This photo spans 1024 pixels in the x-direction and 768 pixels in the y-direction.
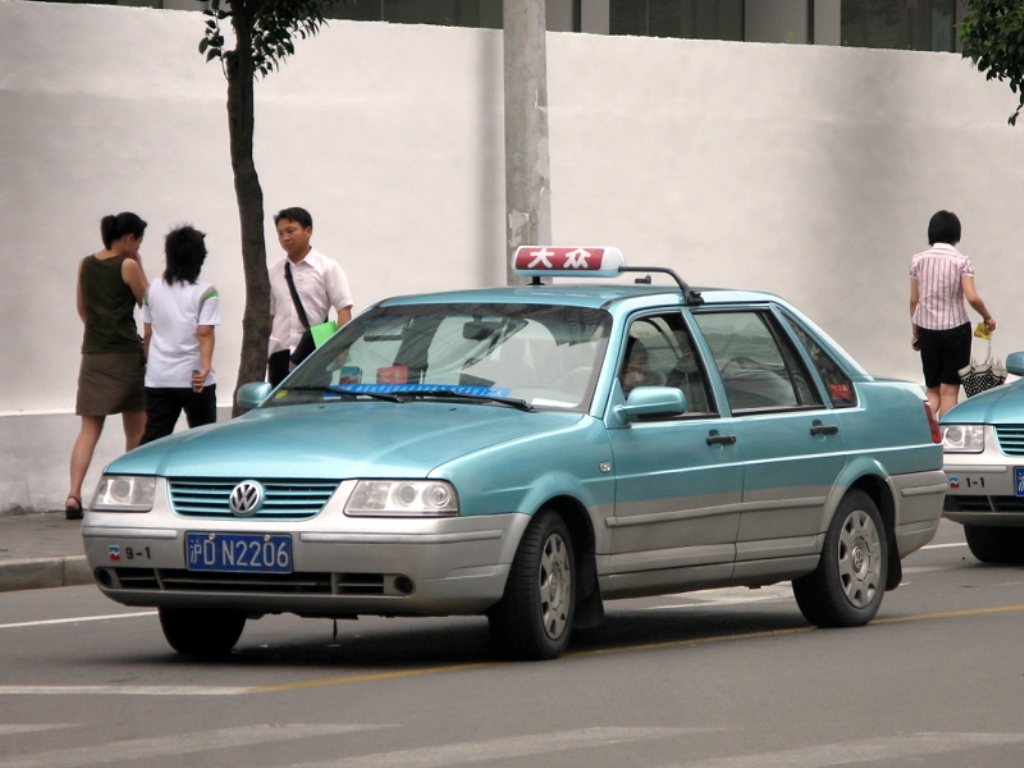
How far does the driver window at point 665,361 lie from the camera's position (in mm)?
8812

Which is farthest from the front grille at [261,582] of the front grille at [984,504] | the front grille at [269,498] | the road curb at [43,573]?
the front grille at [984,504]

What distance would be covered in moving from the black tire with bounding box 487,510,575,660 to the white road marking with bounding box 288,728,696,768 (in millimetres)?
1319

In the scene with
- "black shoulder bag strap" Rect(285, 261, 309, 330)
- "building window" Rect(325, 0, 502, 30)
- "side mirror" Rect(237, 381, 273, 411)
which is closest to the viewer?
"side mirror" Rect(237, 381, 273, 411)

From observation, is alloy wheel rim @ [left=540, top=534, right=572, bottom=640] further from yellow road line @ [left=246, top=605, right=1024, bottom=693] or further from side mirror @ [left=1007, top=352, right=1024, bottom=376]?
side mirror @ [left=1007, top=352, right=1024, bottom=376]

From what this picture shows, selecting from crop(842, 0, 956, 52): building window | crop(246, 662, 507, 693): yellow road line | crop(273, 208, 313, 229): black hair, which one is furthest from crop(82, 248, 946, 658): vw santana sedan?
crop(842, 0, 956, 52): building window

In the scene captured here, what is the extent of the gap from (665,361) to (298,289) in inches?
197

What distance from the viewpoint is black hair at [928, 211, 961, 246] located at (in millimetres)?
17109

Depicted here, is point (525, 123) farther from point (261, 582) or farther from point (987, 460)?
point (261, 582)

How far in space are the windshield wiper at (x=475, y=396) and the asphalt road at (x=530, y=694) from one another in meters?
0.97

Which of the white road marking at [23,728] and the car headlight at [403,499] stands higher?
the car headlight at [403,499]

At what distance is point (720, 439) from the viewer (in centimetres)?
893

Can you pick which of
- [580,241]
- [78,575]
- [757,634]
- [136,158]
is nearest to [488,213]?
[580,241]

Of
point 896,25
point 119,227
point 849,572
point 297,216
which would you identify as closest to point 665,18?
point 896,25

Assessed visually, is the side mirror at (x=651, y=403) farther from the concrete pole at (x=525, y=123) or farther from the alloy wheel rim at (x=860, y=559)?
the concrete pole at (x=525, y=123)
